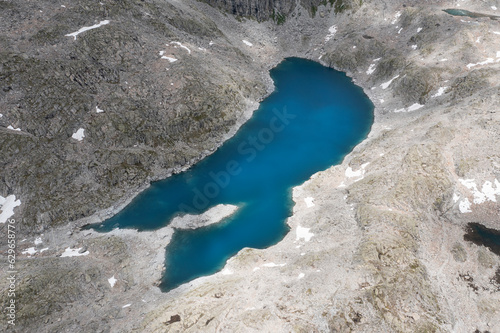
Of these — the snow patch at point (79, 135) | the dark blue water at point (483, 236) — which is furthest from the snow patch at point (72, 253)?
the dark blue water at point (483, 236)

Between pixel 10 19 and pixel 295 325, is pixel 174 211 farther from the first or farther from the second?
pixel 10 19

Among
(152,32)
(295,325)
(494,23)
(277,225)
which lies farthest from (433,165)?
(152,32)

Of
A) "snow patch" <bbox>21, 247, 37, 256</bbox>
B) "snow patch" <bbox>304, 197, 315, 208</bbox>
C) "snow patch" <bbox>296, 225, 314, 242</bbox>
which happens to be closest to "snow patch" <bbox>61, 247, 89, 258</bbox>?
"snow patch" <bbox>21, 247, 37, 256</bbox>

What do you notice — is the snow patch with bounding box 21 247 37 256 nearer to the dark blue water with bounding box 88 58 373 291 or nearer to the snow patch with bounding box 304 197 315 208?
the dark blue water with bounding box 88 58 373 291

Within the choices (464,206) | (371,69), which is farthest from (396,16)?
(464,206)

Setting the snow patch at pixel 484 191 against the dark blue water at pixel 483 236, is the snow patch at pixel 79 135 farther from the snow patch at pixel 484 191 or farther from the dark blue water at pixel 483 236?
the snow patch at pixel 484 191

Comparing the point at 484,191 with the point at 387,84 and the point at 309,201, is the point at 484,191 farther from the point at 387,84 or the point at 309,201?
the point at 387,84
